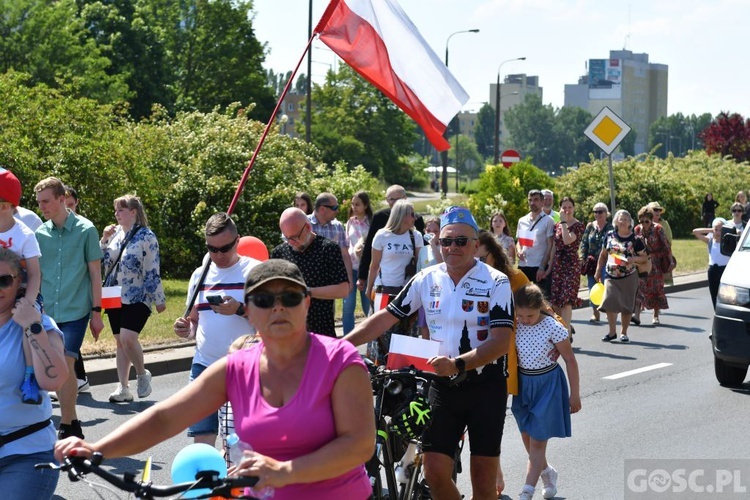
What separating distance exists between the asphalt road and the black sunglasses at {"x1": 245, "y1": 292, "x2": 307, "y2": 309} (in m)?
4.08

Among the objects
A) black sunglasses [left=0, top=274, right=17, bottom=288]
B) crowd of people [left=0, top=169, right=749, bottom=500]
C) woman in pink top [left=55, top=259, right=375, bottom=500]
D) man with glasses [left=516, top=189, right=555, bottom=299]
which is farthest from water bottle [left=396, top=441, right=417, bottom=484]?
man with glasses [left=516, top=189, right=555, bottom=299]

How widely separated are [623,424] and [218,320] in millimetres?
4529

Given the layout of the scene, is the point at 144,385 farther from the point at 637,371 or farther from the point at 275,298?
the point at 275,298

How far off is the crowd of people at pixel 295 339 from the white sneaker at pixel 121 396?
1 centimetres

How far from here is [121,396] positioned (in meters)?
10.1

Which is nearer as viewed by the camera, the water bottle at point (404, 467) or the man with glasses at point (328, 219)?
the water bottle at point (404, 467)

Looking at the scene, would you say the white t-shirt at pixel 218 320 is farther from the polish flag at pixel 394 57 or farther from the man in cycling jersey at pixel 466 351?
the polish flag at pixel 394 57

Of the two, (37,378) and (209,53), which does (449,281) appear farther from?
(209,53)

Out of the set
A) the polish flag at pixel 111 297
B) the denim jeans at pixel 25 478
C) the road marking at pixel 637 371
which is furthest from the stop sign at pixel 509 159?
the denim jeans at pixel 25 478

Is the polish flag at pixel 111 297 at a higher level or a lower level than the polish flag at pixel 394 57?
lower

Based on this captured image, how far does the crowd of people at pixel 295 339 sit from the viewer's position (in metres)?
3.41

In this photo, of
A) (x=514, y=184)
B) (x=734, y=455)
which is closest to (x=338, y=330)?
(x=734, y=455)

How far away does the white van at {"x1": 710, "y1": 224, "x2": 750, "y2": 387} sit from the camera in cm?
1105

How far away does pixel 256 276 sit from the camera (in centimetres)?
350
